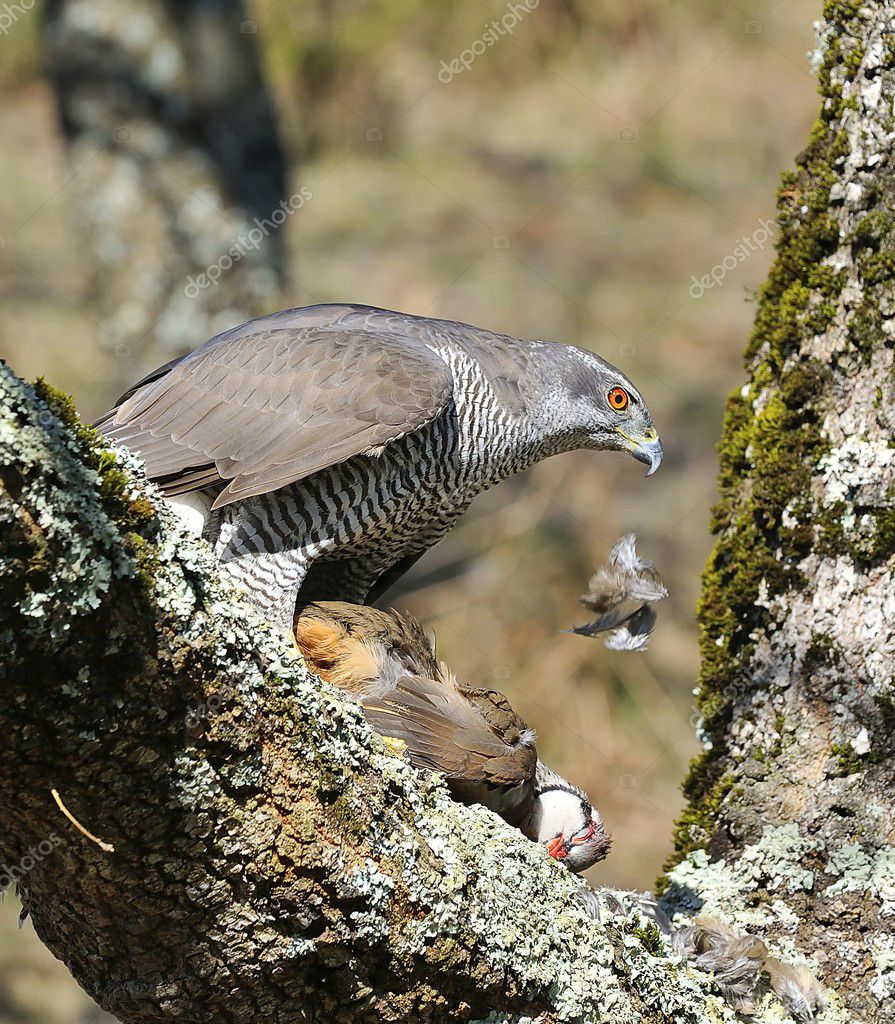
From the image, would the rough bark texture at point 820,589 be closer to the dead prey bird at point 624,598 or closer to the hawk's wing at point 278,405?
the dead prey bird at point 624,598

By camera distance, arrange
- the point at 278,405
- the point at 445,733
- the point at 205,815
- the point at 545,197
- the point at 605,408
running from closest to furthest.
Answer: the point at 205,815 → the point at 445,733 → the point at 278,405 → the point at 605,408 → the point at 545,197

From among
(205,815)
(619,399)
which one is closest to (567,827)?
(619,399)

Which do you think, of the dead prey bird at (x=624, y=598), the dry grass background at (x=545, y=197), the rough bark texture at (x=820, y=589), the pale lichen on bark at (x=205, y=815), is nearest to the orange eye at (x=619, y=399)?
the dead prey bird at (x=624, y=598)

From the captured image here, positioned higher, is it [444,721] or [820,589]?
[820,589]

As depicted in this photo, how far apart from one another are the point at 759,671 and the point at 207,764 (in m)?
1.58

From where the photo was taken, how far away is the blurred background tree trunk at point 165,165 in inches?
214

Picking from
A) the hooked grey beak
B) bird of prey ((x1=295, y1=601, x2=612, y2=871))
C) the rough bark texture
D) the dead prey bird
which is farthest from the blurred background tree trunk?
the rough bark texture

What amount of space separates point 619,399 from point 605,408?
0.06m

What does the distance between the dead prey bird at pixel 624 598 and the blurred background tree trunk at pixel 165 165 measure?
2903 mm

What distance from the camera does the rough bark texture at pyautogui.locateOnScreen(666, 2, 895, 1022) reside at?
2.59 meters

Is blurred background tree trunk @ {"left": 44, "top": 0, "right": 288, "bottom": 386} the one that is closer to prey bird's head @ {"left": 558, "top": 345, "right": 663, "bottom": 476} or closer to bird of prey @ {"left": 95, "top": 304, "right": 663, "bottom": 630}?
bird of prey @ {"left": 95, "top": 304, "right": 663, "bottom": 630}

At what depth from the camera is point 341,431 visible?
3225 millimetres

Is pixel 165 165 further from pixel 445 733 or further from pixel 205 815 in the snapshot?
pixel 205 815

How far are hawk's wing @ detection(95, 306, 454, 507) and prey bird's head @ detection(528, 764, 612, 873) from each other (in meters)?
1.14
